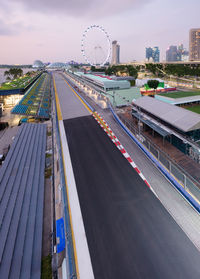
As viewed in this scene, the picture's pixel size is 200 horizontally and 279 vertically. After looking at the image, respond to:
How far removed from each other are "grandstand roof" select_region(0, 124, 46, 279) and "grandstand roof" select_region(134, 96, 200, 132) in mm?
15458

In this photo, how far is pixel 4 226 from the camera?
11094 mm

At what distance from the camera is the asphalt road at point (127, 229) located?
26.8ft

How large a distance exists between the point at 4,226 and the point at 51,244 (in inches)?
135

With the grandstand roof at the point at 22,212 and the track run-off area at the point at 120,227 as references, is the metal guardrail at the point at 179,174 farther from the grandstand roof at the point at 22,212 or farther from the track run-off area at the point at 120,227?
the grandstand roof at the point at 22,212

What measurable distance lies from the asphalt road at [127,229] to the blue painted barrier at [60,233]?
1437 mm

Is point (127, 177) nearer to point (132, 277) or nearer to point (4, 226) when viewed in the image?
point (132, 277)

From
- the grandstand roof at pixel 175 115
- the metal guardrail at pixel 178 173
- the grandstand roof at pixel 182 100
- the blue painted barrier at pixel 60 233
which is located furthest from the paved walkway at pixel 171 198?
the grandstand roof at pixel 182 100

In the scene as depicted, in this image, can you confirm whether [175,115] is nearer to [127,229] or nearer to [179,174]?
[179,174]

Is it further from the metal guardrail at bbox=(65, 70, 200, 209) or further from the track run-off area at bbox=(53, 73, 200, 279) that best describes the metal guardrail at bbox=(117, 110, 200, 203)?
the track run-off area at bbox=(53, 73, 200, 279)

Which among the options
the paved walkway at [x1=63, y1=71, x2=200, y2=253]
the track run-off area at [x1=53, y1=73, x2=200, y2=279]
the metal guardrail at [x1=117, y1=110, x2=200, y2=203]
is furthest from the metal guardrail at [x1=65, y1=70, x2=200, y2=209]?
the track run-off area at [x1=53, y1=73, x2=200, y2=279]

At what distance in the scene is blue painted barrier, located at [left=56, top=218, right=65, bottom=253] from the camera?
9.49 metres

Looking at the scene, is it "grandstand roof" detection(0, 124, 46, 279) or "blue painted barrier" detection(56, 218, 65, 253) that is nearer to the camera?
"grandstand roof" detection(0, 124, 46, 279)

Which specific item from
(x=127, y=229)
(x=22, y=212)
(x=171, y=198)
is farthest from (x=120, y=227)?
(x=22, y=212)

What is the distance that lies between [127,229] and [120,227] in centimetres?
42
